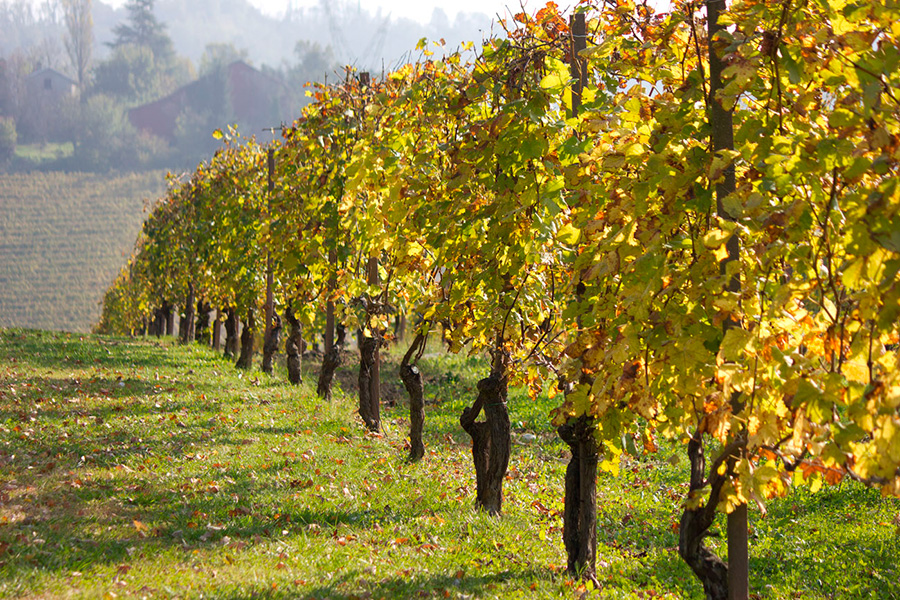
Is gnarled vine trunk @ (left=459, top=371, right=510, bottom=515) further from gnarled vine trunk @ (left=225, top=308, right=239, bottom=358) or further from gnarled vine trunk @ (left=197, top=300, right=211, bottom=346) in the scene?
gnarled vine trunk @ (left=197, top=300, right=211, bottom=346)

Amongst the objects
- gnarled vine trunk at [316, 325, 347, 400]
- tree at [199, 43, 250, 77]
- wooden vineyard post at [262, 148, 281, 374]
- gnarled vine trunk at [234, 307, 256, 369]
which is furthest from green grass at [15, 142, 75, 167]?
gnarled vine trunk at [316, 325, 347, 400]

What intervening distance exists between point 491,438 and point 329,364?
6.43 meters

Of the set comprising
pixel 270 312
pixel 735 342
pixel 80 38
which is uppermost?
pixel 80 38

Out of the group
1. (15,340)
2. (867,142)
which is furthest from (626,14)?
(15,340)

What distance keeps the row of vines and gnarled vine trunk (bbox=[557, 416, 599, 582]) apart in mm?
17

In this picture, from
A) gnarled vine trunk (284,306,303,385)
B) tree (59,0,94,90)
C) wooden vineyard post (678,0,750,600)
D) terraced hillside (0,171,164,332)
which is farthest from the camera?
tree (59,0,94,90)

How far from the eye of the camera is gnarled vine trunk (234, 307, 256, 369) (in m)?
17.2

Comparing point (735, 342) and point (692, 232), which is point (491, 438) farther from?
point (735, 342)

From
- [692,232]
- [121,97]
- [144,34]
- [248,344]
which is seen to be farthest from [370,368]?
[144,34]

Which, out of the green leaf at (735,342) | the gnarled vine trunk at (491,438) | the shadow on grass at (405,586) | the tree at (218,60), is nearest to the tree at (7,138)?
the tree at (218,60)

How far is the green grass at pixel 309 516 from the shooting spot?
4828 mm

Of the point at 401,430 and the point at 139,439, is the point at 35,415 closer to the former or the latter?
the point at 139,439

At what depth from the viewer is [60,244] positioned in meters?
70.1

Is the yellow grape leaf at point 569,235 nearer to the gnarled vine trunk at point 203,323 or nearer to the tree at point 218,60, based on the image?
the gnarled vine trunk at point 203,323
